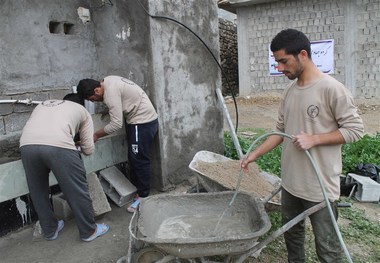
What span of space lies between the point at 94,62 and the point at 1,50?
1.24 meters

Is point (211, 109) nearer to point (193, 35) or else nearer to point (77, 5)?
point (193, 35)

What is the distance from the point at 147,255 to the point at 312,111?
1.63m

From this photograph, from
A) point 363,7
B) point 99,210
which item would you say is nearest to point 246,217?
point 99,210

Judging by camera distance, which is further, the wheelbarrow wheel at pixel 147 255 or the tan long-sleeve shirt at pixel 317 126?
the wheelbarrow wheel at pixel 147 255

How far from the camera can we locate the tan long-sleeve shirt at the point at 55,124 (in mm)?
3164

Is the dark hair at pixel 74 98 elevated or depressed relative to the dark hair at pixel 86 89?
depressed

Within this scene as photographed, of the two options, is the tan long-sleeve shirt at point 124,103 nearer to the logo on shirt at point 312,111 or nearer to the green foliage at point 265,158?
the green foliage at point 265,158

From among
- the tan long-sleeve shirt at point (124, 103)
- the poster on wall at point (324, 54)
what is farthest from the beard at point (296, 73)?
the poster on wall at point (324, 54)

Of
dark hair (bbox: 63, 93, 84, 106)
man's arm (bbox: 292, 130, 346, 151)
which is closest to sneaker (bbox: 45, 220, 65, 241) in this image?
dark hair (bbox: 63, 93, 84, 106)

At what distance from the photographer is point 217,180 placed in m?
3.61

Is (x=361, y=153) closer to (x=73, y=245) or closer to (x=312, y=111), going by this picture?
(x=312, y=111)

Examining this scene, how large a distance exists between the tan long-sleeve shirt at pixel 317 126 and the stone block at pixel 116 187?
2.38 metres

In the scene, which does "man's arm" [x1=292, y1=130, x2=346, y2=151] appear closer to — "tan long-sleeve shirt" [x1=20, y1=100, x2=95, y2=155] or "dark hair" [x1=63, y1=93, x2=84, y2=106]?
"tan long-sleeve shirt" [x1=20, y1=100, x2=95, y2=155]

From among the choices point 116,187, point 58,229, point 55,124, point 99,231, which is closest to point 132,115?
point 116,187
